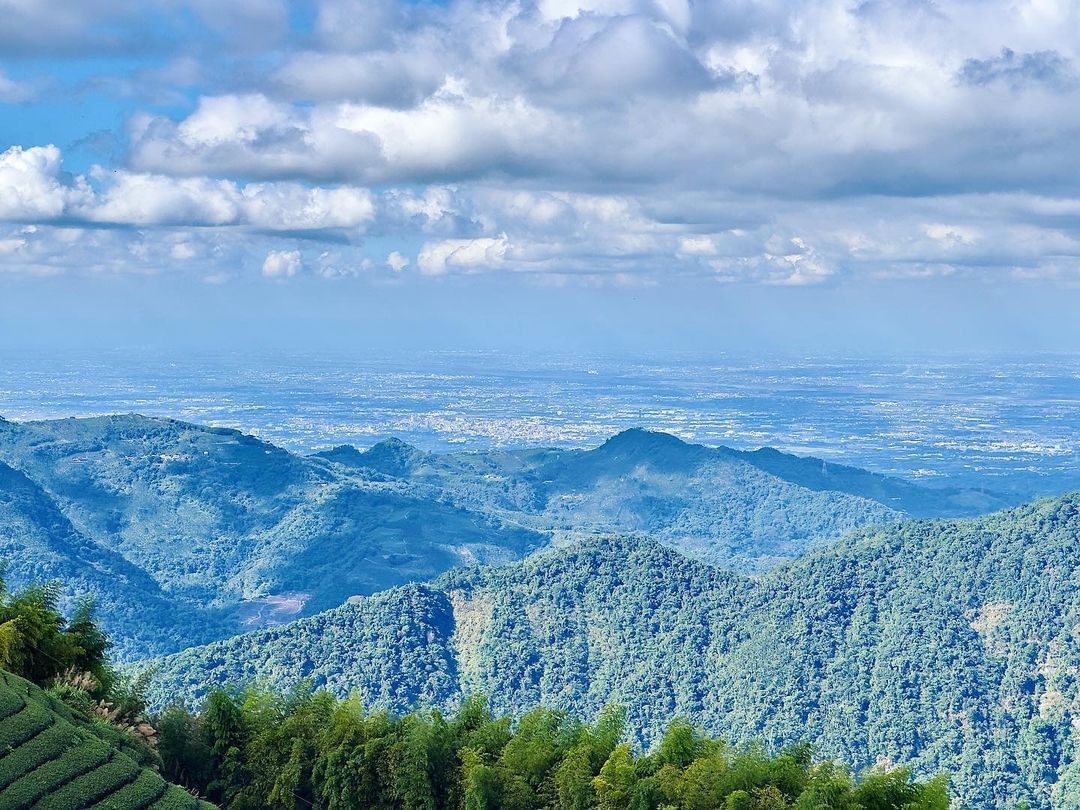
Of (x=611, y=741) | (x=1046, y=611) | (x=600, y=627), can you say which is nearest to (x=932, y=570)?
(x=1046, y=611)

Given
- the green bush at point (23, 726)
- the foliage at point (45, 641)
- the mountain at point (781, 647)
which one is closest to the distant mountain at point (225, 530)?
the mountain at point (781, 647)

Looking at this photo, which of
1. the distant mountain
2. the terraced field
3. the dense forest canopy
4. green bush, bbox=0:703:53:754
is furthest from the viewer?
the distant mountain

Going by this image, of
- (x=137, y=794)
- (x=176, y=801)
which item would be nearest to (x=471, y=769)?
(x=176, y=801)

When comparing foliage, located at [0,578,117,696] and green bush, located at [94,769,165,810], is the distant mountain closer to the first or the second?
foliage, located at [0,578,117,696]

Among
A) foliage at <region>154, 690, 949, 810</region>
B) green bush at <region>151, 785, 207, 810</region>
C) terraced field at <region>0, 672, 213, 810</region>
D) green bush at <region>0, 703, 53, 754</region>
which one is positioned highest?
green bush at <region>0, 703, 53, 754</region>

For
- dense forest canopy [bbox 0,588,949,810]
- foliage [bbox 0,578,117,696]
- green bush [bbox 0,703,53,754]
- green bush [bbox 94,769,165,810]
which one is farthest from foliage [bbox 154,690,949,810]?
green bush [bbox 0,703,53,754]

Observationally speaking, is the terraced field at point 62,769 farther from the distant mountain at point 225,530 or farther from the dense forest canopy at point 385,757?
the distant mountain at point 225,530

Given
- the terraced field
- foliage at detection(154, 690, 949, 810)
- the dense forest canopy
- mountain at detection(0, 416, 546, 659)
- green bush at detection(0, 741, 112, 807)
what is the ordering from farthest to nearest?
1. mountain at detection(0, 416, 546, 659)
2. foliage at detection(154, 690, 949, 810)
3. the dense forest canopy
4. the terraced field
5. green bush at detection(0, 741, 112, 807)
